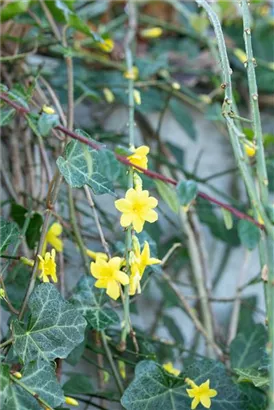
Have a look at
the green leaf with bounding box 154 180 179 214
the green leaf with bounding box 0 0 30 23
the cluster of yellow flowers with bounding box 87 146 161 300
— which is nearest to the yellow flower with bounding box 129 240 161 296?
the cluster of yellow flowers with bounding box 87 146 161 300

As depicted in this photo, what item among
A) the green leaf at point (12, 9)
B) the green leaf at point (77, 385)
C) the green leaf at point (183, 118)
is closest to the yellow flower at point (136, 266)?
the green leaf at point (77, 385)

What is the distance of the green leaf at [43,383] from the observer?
0.68 metres

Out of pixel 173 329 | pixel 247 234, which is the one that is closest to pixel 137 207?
pixel 247 234

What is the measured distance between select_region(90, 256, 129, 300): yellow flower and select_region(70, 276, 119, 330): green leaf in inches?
4.7

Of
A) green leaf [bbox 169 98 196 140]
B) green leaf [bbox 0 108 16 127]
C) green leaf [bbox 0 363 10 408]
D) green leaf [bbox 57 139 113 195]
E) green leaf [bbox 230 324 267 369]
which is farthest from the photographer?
green leaf [bbox 169 98 196 140]

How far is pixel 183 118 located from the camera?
1407 millimetres

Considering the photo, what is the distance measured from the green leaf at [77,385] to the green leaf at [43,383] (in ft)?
0.73

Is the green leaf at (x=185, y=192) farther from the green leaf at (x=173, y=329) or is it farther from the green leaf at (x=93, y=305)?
the green leaf at (x=173, y=329)

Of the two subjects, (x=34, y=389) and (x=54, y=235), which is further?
(x=54, y=235)

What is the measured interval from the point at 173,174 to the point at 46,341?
66 cm

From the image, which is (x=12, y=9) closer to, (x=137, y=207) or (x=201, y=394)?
(x=137, y=207)

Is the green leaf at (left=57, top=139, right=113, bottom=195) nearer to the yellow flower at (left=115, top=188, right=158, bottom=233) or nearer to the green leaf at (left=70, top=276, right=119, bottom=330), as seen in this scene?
the yellow flower at (left=115, top=188, right=158, bottom=233)

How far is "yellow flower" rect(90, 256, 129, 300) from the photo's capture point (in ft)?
2.36

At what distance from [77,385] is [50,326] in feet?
0.72
